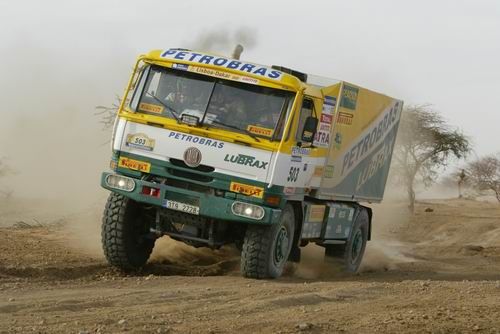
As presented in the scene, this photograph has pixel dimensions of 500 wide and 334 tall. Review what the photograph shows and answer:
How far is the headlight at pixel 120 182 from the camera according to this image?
34.8 ft

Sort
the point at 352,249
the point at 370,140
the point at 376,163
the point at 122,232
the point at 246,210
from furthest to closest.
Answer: the point at 376,163 → the point at 352,249 → the point at 370,140 → the point at 122,232 → the point at 246,210

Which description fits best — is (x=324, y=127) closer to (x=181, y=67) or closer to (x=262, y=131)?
(x=262, y=131)

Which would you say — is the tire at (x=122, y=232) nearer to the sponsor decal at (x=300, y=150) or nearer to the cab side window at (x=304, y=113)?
the sponsor decal at (x=300, y=150)

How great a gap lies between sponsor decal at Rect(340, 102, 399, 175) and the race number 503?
231 centimetres

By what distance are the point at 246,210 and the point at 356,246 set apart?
5.18 m

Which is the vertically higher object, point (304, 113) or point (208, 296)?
point (304, 113)

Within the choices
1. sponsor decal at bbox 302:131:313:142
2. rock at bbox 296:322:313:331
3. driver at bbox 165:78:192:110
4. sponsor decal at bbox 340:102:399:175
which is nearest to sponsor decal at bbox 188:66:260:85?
driver at bbox 165:78:192:110

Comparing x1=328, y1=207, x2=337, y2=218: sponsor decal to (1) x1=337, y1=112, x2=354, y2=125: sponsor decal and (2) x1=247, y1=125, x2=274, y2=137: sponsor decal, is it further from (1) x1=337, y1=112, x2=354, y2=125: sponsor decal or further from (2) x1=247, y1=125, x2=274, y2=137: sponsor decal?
(2) x1=247, y1=125, x2=274, y2=137: sponsor decal

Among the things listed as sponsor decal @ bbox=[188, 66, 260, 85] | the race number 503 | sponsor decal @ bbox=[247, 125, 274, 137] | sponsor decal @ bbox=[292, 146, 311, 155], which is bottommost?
the race number 503

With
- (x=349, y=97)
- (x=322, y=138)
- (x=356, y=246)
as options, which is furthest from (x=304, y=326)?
(x=356, y=246)

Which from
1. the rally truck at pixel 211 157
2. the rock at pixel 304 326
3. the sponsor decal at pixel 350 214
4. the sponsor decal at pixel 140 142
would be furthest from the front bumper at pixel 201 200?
the sponsor decal at pixel 350 214

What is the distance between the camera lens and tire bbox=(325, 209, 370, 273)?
14.3m

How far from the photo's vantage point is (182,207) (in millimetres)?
10469

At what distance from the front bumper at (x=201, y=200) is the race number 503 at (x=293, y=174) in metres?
0.48
